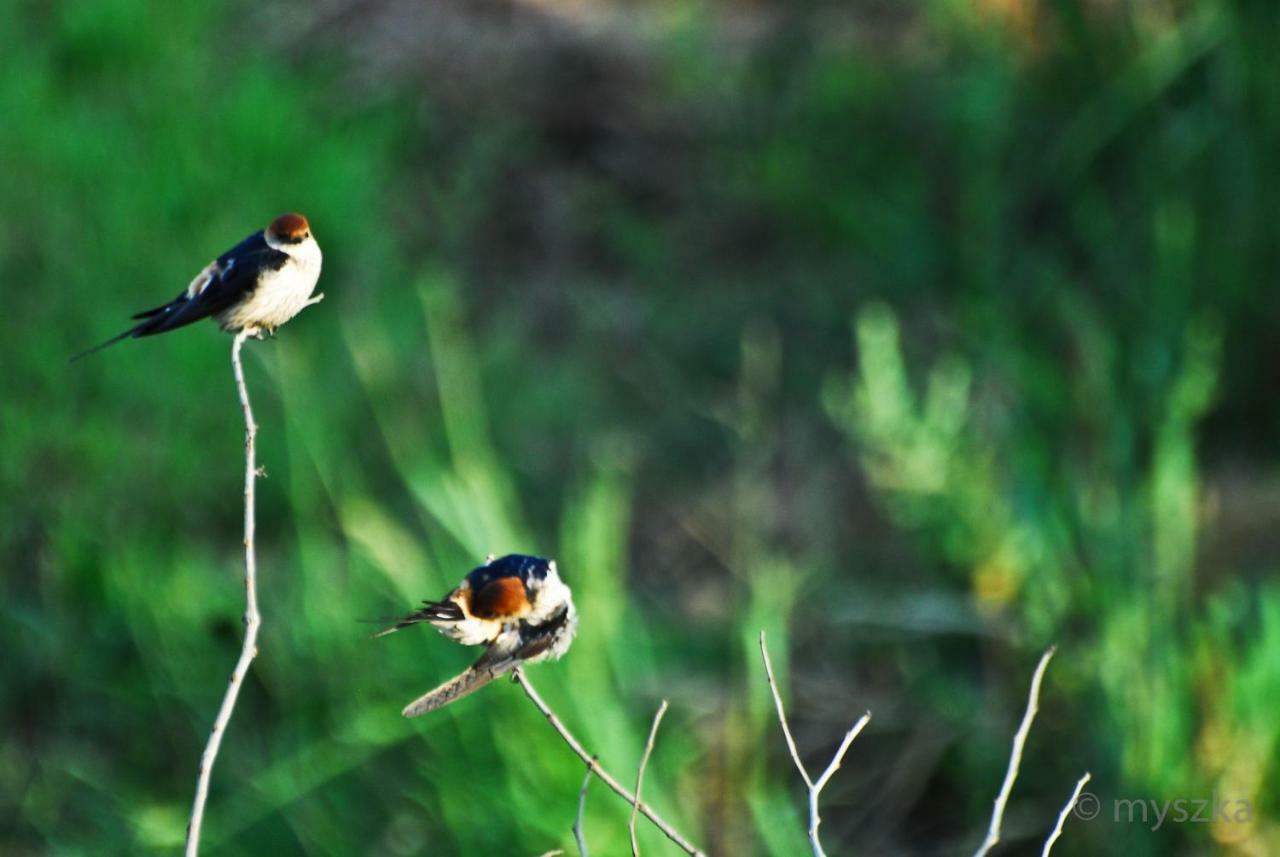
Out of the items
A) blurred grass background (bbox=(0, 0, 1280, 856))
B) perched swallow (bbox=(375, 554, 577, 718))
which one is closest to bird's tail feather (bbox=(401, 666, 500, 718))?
perched swallow (bbox=(375, 554, 577, 718))

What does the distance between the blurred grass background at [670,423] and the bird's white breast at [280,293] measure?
1.13 meters

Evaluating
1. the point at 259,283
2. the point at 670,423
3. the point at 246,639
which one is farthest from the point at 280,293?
the point at 670,423

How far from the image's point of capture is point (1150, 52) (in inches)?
153

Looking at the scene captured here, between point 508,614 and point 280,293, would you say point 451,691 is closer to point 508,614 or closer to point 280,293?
point 508,614

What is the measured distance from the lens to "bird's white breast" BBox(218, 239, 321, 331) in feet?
3.06

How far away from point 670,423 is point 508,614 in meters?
3.81

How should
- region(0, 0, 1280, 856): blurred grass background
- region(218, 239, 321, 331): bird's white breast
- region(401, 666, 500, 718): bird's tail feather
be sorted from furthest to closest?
region(0, 0, 1280, 856): blurred grass background < region(218, 239, 321, 331): bird's white breast < region(401, 666, 500, 718): bird's tail feather

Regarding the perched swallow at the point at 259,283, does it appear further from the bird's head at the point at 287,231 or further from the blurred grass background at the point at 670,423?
the blurred grass background at the point at 670,423

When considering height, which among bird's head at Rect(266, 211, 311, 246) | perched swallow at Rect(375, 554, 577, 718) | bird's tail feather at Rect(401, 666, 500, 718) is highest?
bird's head at Rect(266, 211, 311, 246)

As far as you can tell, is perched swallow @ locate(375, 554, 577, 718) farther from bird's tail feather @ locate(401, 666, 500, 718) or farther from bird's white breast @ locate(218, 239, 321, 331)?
bird's white breast @ locate(218, 239, 321, 331)

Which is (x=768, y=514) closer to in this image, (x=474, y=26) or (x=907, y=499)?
(x=907, y=499)

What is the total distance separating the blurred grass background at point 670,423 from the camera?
2338mm

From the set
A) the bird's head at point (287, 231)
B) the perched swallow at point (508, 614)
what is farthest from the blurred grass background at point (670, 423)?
the bird's head at point (287, 231)

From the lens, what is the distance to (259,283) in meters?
0.94
